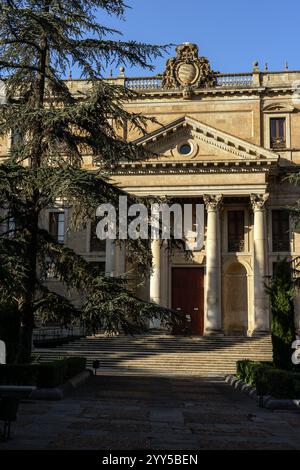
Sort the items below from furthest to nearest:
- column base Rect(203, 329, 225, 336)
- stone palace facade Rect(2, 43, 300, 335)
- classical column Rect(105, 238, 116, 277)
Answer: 1. classical column Rect(105, 238, 116, 277)
2. stone palace facade Rect(2, 43, 300, 335)
3. column base Rect(203, 329, 225, 336)

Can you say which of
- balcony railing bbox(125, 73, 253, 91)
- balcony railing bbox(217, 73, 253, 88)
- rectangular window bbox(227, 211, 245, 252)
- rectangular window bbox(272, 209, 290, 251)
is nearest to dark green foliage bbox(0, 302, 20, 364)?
rectangular window bbox(227, 211, 245, 252)

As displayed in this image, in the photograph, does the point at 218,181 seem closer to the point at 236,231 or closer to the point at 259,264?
the point at 236,231

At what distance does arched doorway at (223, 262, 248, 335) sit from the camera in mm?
37375

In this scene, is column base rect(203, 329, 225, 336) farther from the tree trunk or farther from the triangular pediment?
the tree trunk

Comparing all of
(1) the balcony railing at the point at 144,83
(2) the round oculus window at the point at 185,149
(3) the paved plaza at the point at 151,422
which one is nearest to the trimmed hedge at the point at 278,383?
(3) the paved plaza at the point at 151,422

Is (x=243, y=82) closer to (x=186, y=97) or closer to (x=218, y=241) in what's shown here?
(x=186, y=97)

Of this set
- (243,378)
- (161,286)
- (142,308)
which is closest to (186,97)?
(161,286)

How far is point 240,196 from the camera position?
35.9 meters

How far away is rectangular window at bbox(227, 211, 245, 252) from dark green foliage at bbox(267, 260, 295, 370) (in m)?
16.1

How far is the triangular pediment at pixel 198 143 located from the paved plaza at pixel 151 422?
19.7m

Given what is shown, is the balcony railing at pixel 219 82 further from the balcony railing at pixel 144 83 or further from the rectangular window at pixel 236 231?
the rectangular window at pixel 236 231

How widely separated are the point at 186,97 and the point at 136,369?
20628 mm

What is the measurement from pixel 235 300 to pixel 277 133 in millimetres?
11781

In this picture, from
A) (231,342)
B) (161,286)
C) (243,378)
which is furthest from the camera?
(161,286)
